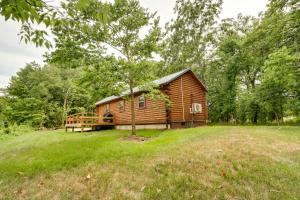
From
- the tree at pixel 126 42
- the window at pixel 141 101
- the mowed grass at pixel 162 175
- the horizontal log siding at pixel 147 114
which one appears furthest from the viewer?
the window at pixel 141 101

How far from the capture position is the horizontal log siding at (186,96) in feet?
46.1

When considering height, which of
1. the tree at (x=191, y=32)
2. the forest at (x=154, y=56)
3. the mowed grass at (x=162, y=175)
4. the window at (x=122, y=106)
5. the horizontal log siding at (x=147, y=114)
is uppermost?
the tree at (x=191, y=32)

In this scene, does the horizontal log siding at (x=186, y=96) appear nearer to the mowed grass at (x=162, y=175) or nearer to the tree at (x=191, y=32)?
the tree at (x=191, y=32)

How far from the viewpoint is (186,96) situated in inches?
603

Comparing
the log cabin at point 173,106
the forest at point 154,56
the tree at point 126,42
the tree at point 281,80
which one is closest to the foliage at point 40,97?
the forest at point 154,56

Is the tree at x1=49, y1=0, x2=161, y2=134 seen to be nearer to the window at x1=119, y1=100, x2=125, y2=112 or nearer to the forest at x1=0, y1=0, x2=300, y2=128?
the forest at x1=0, y1=0, x2=300, y2=128

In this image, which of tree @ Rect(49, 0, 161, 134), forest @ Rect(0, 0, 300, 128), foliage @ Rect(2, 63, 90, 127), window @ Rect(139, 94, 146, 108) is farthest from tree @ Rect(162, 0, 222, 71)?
foliage @ Rect(2, 63, 90, 127)

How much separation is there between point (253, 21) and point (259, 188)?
82.5 ft

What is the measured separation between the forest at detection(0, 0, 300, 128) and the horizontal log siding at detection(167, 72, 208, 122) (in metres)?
3.46

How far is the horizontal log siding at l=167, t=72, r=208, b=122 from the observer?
46.1 ft

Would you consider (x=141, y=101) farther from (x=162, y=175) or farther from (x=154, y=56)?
(x=162, y=175)

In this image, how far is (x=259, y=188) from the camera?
356 cm

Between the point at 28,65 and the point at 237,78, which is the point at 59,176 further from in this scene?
the point at 28,65

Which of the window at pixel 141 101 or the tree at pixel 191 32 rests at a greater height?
the tree at pixel 191 32
